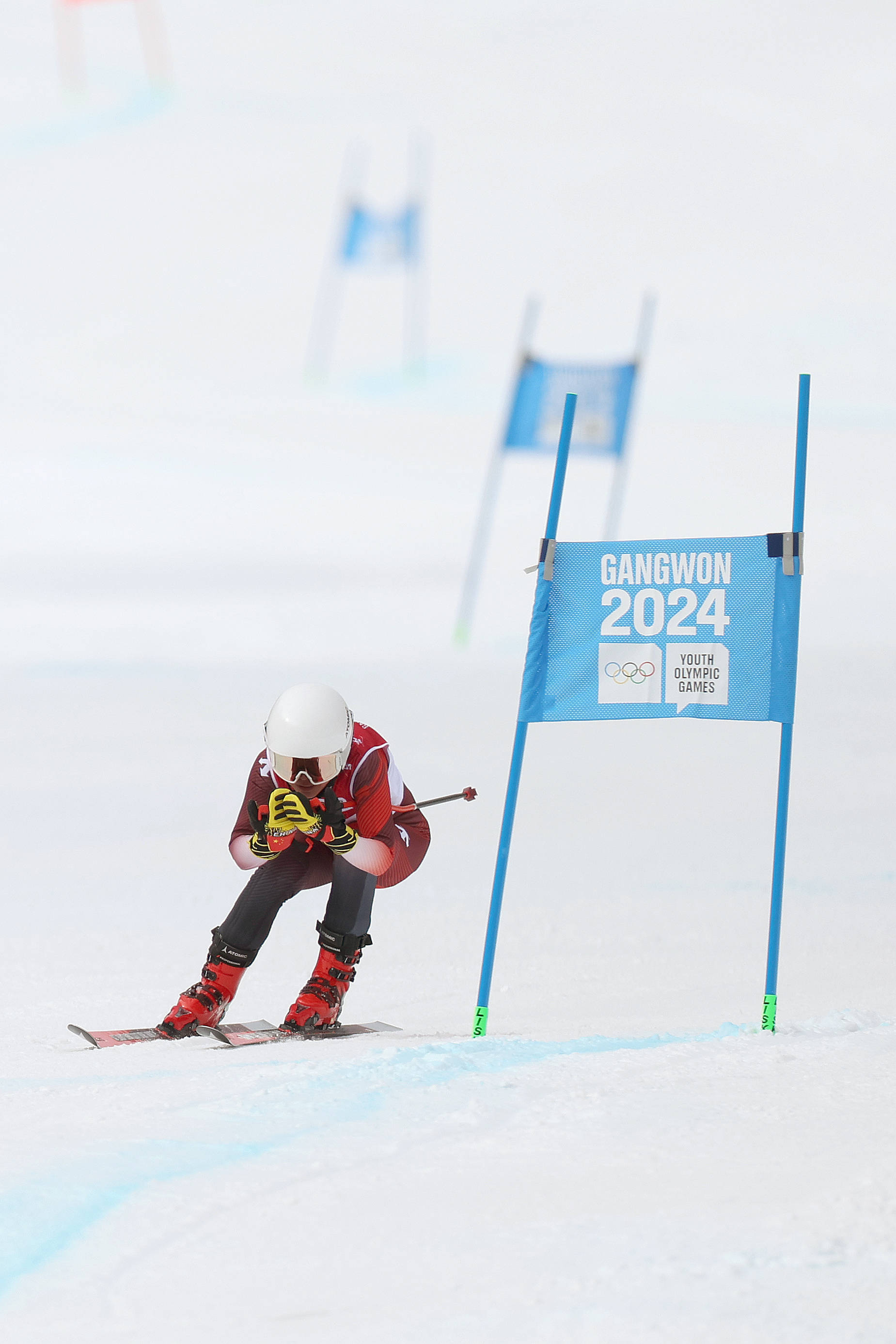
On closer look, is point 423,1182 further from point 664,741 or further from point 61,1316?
point 664,741

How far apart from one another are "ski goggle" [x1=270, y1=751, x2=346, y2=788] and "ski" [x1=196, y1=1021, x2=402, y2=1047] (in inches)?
27.9

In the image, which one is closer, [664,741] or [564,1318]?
[564,1318]

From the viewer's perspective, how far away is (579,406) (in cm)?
1236

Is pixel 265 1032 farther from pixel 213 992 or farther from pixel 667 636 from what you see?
pixel 667 636

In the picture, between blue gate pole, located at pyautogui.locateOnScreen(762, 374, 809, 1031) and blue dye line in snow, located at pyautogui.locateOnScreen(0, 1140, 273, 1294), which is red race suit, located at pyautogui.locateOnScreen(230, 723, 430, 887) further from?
blue dye line in snow, located at pyautogui.locateOnScreen(0, 1140, 273, 1294)

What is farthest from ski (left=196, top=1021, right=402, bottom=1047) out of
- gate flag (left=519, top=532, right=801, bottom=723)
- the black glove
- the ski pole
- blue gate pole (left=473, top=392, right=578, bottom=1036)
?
gate flag (left=519, top=532, right=801, bottom=723)

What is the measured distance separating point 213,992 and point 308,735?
Answer: 83 cm

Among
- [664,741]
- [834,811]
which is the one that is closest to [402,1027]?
[834,811]

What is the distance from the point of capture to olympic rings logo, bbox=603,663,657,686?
4.10m

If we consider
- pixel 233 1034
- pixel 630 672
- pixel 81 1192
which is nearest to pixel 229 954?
pixel 233 1034

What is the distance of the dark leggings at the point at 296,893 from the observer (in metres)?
4.25

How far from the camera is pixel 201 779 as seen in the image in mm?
8859

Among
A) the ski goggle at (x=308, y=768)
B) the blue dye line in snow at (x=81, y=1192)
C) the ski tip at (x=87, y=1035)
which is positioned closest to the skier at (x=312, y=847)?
the ski goggle at (x=308, y=768)

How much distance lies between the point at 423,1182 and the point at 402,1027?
6.12 feet
